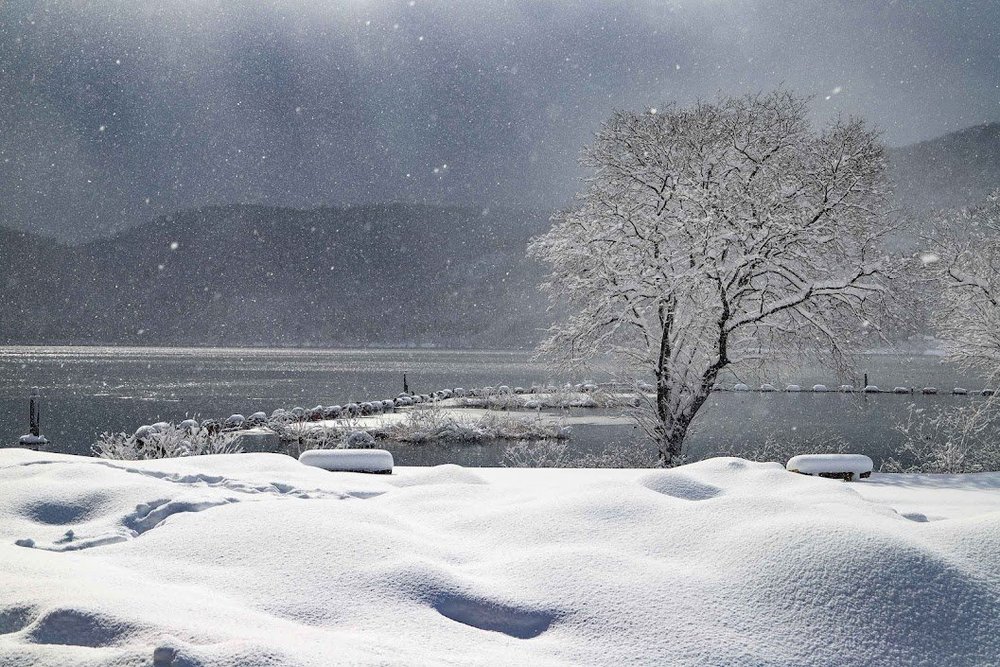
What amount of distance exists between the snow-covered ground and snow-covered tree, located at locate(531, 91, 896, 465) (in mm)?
11395

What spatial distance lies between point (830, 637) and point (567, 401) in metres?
41.6

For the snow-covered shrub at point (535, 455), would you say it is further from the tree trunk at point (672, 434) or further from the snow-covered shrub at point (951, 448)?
the snow-covered shrub at point (951, 448)

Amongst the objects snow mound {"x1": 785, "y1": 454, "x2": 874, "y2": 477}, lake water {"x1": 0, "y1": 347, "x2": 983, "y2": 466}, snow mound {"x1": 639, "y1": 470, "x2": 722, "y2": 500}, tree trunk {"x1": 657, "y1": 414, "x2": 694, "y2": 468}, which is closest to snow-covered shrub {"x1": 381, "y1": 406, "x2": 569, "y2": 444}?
lake water {"x1": 0, "y1": 347, "x2": 983, "y2": 466}

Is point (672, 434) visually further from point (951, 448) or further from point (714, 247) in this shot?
point (951, 448)

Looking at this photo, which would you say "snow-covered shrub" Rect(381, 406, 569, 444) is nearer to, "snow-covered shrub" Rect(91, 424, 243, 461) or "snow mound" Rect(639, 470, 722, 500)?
"snow-covered shrub" Rect(91, 424, 243, 461)

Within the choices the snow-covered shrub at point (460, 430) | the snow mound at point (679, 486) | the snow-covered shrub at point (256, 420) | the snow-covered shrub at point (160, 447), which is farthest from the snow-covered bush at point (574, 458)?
the snow-covered shrub at point (256, 420)

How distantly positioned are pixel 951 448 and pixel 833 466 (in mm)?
9030

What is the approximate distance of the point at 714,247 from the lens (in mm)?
16484

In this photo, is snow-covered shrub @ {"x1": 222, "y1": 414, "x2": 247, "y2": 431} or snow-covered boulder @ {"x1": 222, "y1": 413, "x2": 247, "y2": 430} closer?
snow-covered shrub @ {"x1": 222, "y1": 414, "x2": 247, "y2": 431}

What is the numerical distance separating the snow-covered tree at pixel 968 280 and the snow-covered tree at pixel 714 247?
114 inches

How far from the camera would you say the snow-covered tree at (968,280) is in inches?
729

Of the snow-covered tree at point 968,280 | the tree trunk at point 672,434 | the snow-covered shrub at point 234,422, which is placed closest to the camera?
the tree trunk at point 672,434

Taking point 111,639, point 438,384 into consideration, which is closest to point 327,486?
point 111,639

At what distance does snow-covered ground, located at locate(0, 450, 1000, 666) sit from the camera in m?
3.23
